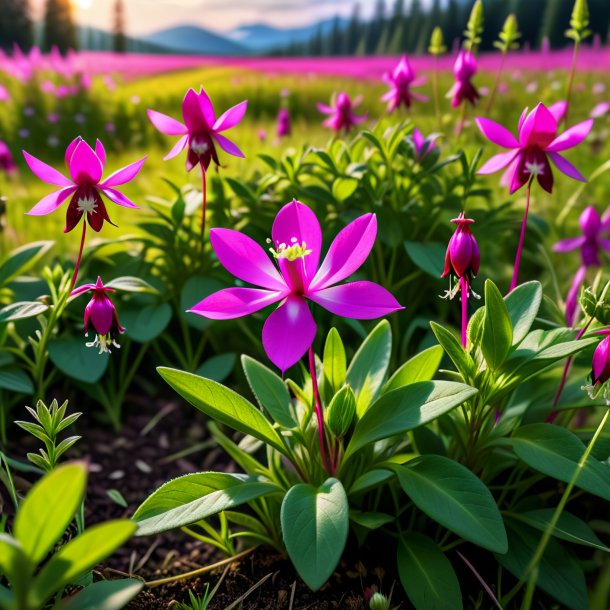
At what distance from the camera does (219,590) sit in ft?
4.60

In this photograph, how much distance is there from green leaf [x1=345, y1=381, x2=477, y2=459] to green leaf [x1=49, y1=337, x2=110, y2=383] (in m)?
0.90

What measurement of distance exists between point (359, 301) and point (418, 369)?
0.35m

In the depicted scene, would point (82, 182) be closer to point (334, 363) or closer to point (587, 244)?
point (334, 363)

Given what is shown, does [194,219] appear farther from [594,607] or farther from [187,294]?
[594,607]

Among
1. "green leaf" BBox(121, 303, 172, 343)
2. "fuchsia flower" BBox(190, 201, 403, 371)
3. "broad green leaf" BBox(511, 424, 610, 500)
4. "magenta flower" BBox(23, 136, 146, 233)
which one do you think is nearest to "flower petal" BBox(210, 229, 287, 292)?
"fuchsia flower" BBox(190, 201, 403, 371)

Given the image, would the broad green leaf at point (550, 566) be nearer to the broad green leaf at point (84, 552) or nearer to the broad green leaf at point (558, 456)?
the broad green leaf at point (558, 456)

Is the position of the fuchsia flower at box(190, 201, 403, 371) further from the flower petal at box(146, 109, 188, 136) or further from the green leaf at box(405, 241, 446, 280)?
the green leaf at box(405, 241, 446, 280)

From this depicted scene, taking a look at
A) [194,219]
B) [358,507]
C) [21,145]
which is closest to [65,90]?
[21,145]

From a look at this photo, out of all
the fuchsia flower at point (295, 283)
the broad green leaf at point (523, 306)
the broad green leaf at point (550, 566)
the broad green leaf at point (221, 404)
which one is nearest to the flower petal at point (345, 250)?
the fuchsia flower at point (295, 283)

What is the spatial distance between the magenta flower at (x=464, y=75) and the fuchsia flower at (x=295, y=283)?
39.3 inches

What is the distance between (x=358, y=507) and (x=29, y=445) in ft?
3.29

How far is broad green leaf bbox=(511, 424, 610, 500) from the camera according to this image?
120cm

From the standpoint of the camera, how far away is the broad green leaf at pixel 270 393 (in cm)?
134

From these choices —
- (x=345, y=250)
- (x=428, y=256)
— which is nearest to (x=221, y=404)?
(x=345, y=250)
